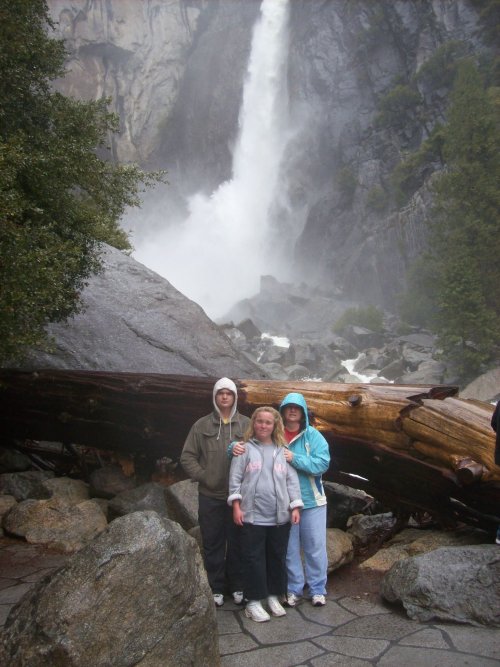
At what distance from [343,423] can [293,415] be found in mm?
1231

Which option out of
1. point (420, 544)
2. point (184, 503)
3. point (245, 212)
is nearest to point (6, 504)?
point (184, 503)

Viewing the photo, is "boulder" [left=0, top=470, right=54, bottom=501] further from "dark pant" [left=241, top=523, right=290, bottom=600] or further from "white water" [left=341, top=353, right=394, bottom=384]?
"white water" [left=341, top=353, right=394, bottom=384]

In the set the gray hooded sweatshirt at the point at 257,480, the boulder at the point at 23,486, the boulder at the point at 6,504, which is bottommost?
the boulder at the point at 6,504

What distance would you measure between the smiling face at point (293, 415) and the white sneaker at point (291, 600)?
4.49 feet

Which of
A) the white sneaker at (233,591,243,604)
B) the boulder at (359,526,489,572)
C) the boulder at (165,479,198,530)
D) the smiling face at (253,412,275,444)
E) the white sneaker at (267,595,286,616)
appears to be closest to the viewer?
the white sneaker at (267,595,286,616)

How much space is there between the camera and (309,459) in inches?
167

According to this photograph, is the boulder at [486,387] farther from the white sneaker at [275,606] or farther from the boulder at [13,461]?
the white sneaker at [275,606]

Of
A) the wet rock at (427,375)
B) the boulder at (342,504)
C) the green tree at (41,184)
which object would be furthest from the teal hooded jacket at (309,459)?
the wet rock at (427,375)

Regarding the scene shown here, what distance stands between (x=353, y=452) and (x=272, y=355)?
28.5 metres

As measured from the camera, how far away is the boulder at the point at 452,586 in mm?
3596

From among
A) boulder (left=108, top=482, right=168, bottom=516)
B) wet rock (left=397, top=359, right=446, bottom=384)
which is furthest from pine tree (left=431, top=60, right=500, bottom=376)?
boulder (left=108, top=482, right=168, bottom=516)

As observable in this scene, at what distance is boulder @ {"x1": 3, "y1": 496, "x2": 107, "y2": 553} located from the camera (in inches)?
225

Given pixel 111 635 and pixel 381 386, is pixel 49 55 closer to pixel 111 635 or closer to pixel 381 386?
pixel 381 386

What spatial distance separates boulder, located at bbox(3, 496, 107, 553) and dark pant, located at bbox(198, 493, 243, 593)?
187 cm
